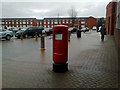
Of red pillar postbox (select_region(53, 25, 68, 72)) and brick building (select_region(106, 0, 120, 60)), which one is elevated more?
brick building (select_region(106, 0, 120, 60))

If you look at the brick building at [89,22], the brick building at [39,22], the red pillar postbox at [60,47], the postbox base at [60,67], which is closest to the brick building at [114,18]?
the red pillar postbox at [60,47]

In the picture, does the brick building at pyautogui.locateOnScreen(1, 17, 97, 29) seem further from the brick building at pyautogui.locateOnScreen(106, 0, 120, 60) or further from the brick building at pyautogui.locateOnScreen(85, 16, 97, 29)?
the brick building at pyautogui.locateOnScreen(106, 0, 120, 60)

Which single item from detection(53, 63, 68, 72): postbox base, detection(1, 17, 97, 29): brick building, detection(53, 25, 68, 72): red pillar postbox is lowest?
detection(53, 63, 68, 72): postbox base

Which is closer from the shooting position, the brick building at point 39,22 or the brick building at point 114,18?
the brick building at point 114,18

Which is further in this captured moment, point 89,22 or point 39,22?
point 89,22

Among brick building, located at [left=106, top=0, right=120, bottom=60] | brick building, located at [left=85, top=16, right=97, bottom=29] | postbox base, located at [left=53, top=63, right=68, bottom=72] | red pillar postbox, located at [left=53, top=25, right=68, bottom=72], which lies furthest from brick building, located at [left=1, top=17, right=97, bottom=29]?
postbox base, located at [left=53, top=63, right=68, bottom=72]

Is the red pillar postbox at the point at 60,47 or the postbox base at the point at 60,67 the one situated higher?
the red pillar postbox at the point at 60,47

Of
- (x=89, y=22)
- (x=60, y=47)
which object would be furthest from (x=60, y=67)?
(x=89, y=22)

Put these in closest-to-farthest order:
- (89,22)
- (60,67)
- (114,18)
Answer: (60,67) → (114,18) → (89,22)

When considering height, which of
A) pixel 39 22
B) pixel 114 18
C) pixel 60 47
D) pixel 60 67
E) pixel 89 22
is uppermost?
pixel 89 22

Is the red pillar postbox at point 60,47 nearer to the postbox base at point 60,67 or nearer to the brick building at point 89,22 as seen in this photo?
the postbox base at point 60,67

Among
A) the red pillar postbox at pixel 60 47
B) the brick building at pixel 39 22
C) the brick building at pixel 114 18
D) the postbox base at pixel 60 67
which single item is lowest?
the postbox base at pixel 60 67

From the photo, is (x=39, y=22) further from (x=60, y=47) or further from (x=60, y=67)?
(x=60, y=67)

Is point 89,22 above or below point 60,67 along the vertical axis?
above
